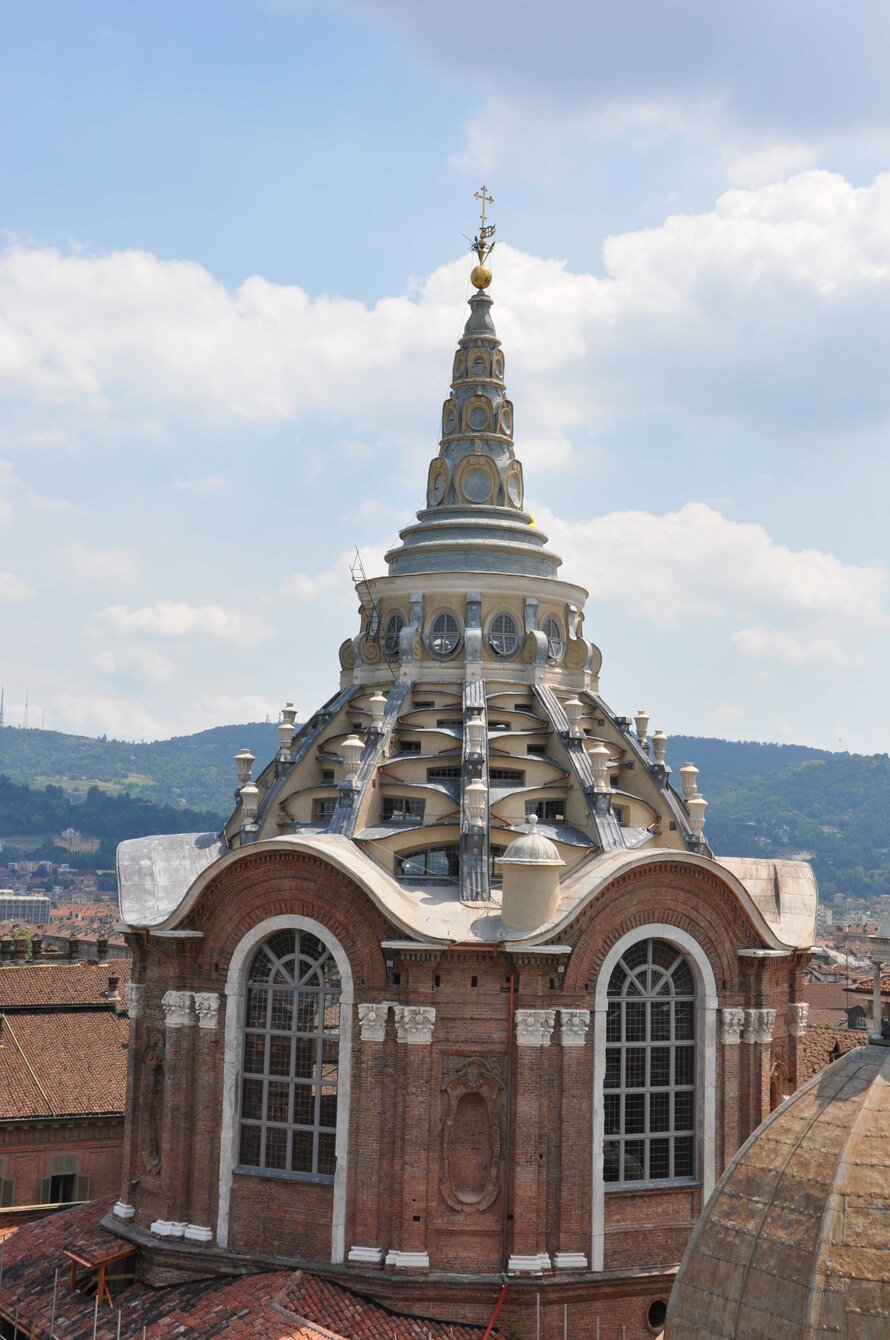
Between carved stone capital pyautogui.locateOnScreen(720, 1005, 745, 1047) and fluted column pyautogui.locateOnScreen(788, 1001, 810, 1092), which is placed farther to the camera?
fluted column pyautogui.locateOnScreen(788, 1001, 810, 1092)

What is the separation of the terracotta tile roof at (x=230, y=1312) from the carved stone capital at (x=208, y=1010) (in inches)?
221

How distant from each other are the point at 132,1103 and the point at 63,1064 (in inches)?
557

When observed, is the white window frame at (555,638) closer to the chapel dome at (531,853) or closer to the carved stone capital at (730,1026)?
the chapel dome at (531,853)

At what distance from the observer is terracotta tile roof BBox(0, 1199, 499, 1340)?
98.1 feet

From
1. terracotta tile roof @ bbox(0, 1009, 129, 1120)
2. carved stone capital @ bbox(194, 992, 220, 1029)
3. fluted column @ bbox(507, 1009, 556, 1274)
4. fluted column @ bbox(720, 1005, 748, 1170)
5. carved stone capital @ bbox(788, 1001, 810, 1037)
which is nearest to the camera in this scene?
fluted column @ bbox(507, 1009, 556, 1274)

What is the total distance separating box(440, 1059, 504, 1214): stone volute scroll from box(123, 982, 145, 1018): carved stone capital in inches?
362

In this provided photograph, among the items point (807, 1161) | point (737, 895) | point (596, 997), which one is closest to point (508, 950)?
point (596, 997)

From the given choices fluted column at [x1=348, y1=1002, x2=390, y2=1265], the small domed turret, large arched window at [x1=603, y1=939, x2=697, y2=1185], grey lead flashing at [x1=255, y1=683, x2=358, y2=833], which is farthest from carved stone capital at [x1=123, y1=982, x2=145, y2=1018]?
large arched window at [x1=603, y1=939, x2=697, y2=1185]

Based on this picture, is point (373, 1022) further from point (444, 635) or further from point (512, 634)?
point (512, 634)

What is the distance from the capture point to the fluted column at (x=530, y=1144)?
31656 millimetres

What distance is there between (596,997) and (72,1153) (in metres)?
22.9

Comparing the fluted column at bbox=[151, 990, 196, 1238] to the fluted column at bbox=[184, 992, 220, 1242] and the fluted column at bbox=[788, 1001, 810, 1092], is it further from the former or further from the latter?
the fluted column at bbox=[788, 1001, 810, 1092]

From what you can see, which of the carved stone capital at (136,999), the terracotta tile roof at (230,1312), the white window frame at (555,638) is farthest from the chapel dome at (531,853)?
the carved stone capital at (136,999)

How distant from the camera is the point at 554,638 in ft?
139
